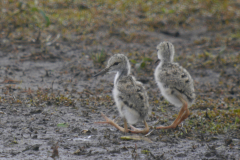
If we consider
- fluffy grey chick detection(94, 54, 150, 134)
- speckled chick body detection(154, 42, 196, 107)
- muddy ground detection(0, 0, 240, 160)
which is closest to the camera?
muddy ground detection(0, 0, 240, 160)

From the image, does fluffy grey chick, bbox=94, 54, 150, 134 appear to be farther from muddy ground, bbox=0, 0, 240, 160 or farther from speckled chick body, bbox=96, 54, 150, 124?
muddy ground, bbox=0, 0, 240, 160

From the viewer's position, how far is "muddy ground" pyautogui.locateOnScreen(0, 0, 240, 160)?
14.8 feet

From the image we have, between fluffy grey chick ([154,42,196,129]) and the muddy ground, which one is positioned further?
fluffy grey chick ([154,42,196,129])

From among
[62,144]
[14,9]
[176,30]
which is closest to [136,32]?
[176,30]

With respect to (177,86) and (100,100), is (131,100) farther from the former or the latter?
(100,100)

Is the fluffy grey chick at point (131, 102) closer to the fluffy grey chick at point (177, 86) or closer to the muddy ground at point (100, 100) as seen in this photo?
the muddy ground at point (100, 100)

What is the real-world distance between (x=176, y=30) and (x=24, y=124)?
6.21 metres

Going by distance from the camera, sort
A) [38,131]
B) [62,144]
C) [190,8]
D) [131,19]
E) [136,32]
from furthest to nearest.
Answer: [190,8] < [131,19] < [136,32] < [38,131] < [62,144]

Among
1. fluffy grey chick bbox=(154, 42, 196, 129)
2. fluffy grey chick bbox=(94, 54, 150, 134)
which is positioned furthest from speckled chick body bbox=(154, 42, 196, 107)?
fluffy grey chick bbox=(94, 54, 150, 134)

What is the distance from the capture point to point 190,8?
36.3 feet

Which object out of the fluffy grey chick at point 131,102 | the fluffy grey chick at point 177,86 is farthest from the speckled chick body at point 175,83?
the fluffy grey chick at point 131,102

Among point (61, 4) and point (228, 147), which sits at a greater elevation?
point (61, 4)

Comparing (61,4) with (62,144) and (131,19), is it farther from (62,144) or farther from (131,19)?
(62,144)

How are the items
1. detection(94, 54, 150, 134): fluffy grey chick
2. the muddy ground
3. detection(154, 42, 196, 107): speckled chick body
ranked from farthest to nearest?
detection(154, 42, 196, 107): speckled chick body, detection(94, 54, 150, 134): fluffy grey chick, the muddy ground
